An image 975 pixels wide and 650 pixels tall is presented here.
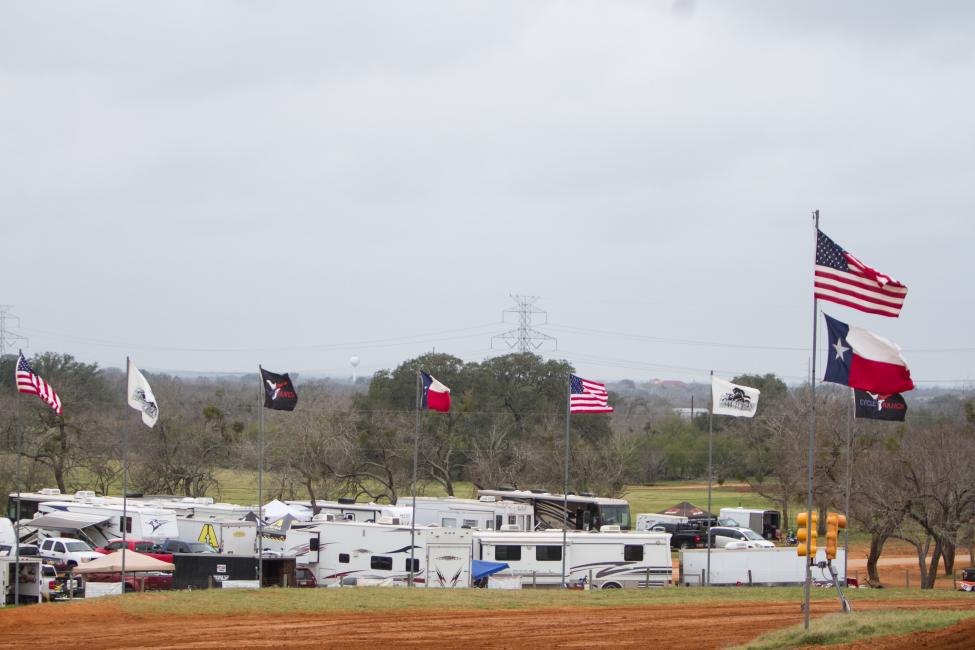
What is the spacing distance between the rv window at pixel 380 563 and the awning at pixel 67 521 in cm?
1297

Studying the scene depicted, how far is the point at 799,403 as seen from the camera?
71.2 metres

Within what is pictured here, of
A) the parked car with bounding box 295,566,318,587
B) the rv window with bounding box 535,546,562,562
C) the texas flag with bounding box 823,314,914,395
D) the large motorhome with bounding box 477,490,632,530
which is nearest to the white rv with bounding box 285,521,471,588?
the parked car with bounding box 295,566,318,587

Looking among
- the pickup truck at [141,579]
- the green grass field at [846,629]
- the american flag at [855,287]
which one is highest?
the american flag at [855,287]

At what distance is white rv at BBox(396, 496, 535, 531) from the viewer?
44094 mm

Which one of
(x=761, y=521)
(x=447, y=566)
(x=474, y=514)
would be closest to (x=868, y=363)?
(x=447, y=566)

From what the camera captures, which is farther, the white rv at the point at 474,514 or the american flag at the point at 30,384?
the white rv at the point at 474,514

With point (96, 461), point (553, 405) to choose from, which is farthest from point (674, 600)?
point (553, 405)

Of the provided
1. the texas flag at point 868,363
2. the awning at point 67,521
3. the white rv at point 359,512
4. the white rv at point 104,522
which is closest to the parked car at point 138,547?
the white rv at point 104,522

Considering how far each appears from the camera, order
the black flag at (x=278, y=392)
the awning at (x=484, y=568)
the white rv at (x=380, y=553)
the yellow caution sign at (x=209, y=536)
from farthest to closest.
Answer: the yellow caution sign at (x=209, y=536)
the awning at (x=484, y=568)
the white rv at (x=380, y=553)
the black flag at (x=278, y=392)

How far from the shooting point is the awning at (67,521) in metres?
43.2

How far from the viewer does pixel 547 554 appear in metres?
36.4

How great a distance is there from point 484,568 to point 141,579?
34.2 ft

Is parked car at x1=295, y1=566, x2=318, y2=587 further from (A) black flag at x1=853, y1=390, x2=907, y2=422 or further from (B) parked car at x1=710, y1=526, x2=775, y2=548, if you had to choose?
(B) parked car at x1=710, y1=526, x2=775, y2=548

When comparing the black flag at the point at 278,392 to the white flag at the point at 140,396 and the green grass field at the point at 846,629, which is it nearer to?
the white flag at the point at 140,396
